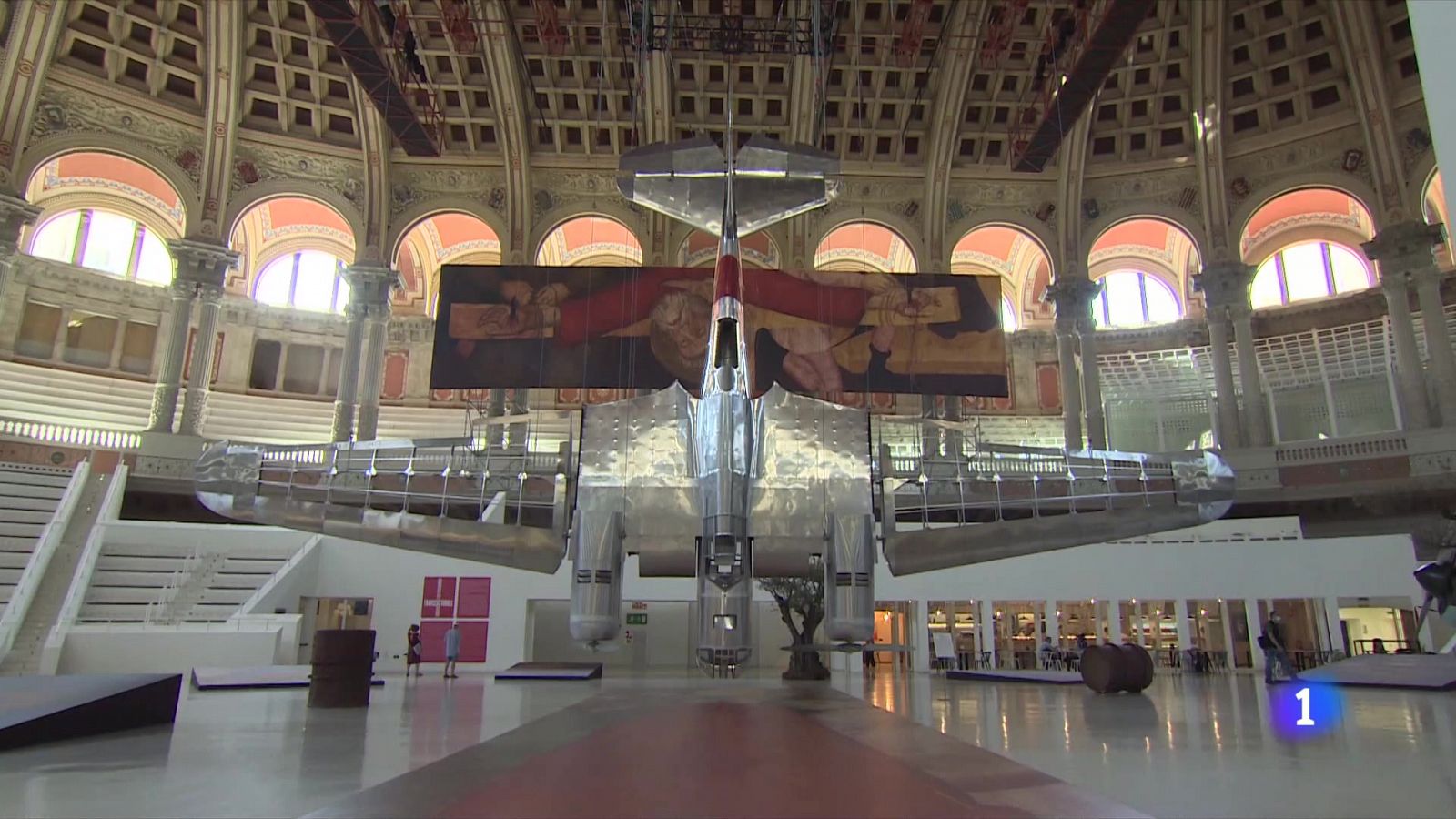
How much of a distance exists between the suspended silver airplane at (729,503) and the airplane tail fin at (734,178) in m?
1.63

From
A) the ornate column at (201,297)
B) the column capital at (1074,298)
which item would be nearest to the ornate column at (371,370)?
the ornate column at (201,297)

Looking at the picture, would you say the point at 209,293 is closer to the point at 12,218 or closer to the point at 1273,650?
the point at 12,218

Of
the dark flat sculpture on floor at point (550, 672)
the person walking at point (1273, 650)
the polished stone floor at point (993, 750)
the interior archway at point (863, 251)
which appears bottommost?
the dark flat sculpture on floor at point (550, 672)

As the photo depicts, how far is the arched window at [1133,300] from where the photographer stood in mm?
40125

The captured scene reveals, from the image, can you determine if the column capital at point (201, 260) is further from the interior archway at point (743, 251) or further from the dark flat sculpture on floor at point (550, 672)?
the dark flat sculpture on floor at point (550, 672)

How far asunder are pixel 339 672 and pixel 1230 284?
3113 centimetres

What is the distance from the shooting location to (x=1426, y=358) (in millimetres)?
29594

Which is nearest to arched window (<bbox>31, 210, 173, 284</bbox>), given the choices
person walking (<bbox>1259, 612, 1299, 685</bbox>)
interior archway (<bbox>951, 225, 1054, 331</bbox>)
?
interior archway (<bbox>951, 225, 1054, 331</bbox>)

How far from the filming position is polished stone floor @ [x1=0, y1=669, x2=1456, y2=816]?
5082 millimetres

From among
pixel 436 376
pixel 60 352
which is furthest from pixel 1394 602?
pixel 60 352

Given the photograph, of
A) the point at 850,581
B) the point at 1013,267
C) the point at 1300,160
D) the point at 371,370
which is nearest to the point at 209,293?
the point at 371,370

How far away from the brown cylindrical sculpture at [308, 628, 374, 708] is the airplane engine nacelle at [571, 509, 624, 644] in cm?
275

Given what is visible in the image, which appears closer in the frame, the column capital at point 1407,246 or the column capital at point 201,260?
the column capital at point 1407,246

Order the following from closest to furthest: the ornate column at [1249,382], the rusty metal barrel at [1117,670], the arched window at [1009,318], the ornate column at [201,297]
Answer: the rusty metal barrel at [1117,670]
the ornate column at [201,297]
the ornate column at [1249,382]
the arched window at [1009,318]
